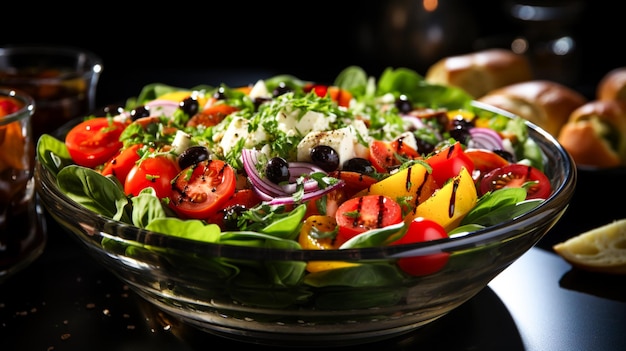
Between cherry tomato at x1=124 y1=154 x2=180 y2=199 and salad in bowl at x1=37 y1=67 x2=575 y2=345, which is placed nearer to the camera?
salad in bowl at x1=37 y1=67 x2=575 y2=345

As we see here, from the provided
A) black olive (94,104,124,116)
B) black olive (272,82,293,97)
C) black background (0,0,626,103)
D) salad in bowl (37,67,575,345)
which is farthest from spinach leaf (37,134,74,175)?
black background (0,0,626,103)

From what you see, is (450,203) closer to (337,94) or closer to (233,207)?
(233,207)

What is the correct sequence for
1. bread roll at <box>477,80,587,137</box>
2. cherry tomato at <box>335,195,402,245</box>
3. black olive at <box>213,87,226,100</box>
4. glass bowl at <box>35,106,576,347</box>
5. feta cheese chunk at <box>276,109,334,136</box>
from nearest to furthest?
glass bowl at <box>35,106,576,347</box> < cherry tomato at <box>335,195,402,245</box> < feta cheese chunk at <box>276,109,334,136</box> < black olive at <box>213,87,226,100</box> < bread roll at <box>477,80,587,137</box>

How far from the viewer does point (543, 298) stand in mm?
1776

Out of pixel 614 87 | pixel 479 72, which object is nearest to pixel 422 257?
pixel 479 72

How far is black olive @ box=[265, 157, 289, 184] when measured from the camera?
5.21 ft

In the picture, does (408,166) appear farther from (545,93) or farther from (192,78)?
(192,78)

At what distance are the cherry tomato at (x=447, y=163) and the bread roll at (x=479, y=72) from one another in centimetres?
137

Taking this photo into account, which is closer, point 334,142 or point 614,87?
point 334,142

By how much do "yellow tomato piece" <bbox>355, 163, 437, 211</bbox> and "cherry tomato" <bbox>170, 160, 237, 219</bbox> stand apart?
0.91ft

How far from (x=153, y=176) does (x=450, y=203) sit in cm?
57

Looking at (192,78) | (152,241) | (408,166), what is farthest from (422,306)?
(192,78)

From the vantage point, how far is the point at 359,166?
1.66 meters

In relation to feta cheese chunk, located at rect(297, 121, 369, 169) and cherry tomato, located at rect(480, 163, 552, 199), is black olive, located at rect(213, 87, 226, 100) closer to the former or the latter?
feta cheese chunk, located at rect(297, 121, 369, 169)
